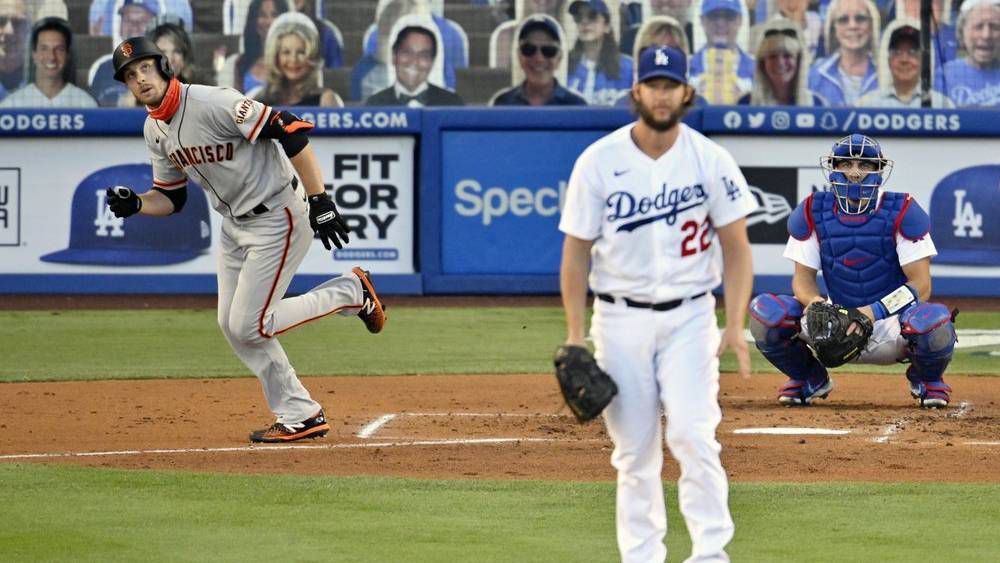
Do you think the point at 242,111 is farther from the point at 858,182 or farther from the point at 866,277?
the point at 866,277

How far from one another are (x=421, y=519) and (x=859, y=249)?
A: 3618 mm

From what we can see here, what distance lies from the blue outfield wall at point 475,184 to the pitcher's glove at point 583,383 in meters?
9.88

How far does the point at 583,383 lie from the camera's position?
462cm

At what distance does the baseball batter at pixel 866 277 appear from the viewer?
8258mm

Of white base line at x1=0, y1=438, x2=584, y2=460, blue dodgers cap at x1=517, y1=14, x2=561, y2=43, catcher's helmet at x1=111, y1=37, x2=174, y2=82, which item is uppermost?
blue dodgers cap at x1=517, y1=14, x2=561, y2=43

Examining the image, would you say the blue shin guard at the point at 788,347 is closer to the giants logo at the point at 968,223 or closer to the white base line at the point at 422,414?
the white base line at the point at 422,414

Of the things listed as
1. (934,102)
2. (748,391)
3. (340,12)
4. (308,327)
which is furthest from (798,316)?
(340,12)

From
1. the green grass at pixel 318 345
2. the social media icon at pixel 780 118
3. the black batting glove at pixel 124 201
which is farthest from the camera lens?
the social media icon at pixel 780 118

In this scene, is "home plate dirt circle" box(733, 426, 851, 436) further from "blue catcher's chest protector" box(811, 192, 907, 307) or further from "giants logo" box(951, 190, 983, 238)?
"giants logo" box(951, 190, 983, 238)

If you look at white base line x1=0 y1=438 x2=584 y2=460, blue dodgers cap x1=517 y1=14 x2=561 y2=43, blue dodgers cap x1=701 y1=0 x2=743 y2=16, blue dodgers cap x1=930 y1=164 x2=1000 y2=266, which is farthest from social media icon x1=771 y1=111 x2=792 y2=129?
white base line x1=0 y1=438 x2=584 y2=460

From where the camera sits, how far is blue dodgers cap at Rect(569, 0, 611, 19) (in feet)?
52.0

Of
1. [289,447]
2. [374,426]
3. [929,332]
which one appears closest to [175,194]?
[289,447]

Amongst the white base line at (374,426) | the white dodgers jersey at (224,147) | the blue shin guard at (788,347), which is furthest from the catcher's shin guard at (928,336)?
the white dodgers jersey at (224,147)

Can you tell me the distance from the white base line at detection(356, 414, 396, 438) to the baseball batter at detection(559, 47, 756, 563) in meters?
3.30
